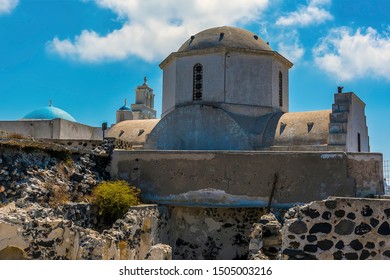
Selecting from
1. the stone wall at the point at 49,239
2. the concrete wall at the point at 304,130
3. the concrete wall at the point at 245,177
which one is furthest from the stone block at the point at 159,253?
the concrete wall at the point at 304,130

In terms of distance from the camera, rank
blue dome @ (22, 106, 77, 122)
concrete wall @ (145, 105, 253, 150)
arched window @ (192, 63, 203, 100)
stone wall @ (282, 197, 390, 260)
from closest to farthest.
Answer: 1. stone wall @ (282, 197, 390, 260)
2. concrete wall @ (145, 105, 253, 150)
3. arched window @ (192, 63, 203, 100)
4. blue dome @ (22, 106, 77, 122)

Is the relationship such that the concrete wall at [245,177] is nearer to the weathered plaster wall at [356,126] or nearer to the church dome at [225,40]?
the weathered plaster wall at [356,126]

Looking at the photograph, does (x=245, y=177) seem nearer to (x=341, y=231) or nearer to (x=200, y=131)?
(x=200, y=131)

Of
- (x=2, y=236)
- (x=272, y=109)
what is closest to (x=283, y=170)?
(x=272, y=109)

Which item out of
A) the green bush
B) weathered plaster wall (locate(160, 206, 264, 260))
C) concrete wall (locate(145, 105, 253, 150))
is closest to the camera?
the green bush

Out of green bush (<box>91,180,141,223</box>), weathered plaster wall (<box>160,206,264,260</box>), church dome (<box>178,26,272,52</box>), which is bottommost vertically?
weathered plaster wall (<box>160,206,264,260</box>)

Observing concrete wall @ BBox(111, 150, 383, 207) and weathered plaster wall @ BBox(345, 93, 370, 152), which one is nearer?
concrete wall @ BBox(111, 150, 383, 207)

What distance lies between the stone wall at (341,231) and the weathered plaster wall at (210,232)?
28.3ft

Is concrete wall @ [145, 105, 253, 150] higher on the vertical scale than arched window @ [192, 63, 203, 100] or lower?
lower

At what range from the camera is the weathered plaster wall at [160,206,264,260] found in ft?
46.3

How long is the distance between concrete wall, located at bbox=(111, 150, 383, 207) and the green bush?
1.48 metres

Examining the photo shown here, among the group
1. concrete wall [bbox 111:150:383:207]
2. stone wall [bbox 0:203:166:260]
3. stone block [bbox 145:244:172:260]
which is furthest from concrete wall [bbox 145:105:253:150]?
stone block [bbox 145:244:172:260]

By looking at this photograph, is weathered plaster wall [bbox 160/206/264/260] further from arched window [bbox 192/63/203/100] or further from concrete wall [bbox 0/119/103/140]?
concrete wall [bbox 0/119/103/140]

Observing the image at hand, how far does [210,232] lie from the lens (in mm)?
14289
